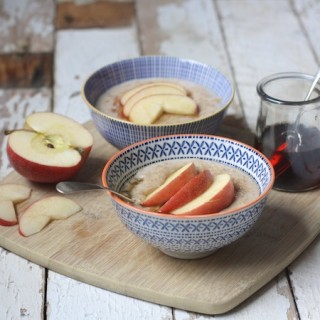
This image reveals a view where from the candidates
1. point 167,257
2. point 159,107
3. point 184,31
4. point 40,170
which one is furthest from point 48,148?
point 184,31

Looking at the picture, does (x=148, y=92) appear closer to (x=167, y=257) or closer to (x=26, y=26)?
(x=167, y=257)

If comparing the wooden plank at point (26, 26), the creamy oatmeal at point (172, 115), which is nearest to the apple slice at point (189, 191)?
the creamy oatmeal at point (172, 115)

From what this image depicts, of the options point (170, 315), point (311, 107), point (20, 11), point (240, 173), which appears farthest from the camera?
point (20, 11)

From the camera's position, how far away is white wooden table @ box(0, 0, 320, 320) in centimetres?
174

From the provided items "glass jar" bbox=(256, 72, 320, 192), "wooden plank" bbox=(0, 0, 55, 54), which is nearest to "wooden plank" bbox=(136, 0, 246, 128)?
"wooden plank" bbox=(0, 0, 55, 54)

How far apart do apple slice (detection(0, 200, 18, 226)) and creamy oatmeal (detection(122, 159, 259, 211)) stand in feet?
0.70

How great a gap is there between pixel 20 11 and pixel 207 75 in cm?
93

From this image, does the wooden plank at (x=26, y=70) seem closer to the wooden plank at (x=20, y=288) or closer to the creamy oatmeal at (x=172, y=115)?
the creamy oatmeal at (x=172, y=115)

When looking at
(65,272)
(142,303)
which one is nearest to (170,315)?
(142,303)

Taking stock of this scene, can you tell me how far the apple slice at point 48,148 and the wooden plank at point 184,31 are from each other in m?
0.61

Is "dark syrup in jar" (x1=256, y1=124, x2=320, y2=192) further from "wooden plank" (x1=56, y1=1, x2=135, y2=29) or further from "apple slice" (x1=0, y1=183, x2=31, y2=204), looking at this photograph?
"wooden plank" (x1=56, y1=1, x2=135, y2=29)

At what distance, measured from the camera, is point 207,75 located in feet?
4.98

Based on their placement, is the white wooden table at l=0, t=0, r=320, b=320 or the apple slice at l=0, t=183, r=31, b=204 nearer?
the apple slice at l=0, t=183, r=31, b=204

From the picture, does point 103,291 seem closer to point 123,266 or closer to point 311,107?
point 123,266
